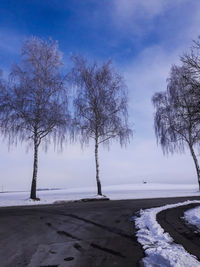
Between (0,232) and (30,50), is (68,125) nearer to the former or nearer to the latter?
(30,50)

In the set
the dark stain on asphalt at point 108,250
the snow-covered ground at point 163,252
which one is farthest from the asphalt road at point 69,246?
A: the snow-covered ground at point 163,252

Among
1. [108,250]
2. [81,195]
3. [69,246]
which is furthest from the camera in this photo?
[81,195]

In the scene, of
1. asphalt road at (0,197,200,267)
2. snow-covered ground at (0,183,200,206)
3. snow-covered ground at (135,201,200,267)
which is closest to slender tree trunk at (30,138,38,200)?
snow-covered ground at (0,183,200,206)

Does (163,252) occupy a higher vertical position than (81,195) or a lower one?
higher

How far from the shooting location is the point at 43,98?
1452 centimetres

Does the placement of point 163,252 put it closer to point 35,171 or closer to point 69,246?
point 69,246

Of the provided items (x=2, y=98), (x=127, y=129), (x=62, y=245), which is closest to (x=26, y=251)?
(x=62, y=245)

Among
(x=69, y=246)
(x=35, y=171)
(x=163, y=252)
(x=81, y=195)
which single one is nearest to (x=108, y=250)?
(x=69, y=246)

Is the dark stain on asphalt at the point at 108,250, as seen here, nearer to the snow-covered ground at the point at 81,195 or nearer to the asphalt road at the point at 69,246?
the asphalt road at the point at 69,246

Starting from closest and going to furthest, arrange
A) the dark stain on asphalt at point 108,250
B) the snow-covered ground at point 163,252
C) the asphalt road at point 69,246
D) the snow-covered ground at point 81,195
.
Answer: the snow-covered ground at point 163,252 < the asphalt road at point 69,246 < the dark stain on asphalt at point 108,250 < the snow-covered ground at point 81,195

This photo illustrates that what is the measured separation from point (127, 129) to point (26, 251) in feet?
46.5

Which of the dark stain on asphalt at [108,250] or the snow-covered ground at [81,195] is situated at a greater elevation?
the dark stain on asphalt at [108,250]

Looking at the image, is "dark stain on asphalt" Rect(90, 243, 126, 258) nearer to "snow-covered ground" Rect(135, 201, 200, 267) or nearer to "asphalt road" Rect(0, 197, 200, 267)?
"asphalt road" Rect(0, 197, 200, 267)

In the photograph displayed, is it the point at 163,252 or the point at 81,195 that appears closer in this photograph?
the point at 163,252
